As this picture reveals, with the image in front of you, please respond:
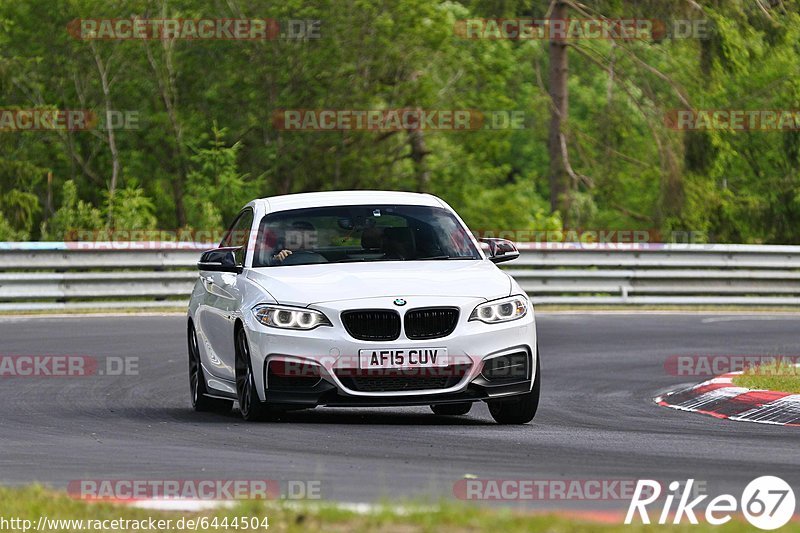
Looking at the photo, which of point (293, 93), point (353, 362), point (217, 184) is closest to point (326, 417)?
point (353, 362)

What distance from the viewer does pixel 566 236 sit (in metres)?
30.9

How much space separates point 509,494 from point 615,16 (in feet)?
105

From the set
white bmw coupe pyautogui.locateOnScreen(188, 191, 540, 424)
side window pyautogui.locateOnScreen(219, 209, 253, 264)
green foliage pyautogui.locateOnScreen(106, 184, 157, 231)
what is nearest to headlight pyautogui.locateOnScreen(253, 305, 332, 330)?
white bmw coupe pyautogui.locateOnScreen(188, 191, 540, 424)

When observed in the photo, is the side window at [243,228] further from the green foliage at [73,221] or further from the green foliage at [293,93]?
the green foliage at [293,93]

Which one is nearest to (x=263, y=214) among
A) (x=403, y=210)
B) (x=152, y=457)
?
(x=403, y=210)

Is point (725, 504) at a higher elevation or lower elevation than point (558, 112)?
lower

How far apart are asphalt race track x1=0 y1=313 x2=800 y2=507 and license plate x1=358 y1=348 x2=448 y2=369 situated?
1.37ft

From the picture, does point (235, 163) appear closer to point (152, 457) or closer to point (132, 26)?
point (132, 26)

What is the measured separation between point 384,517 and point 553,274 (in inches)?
789

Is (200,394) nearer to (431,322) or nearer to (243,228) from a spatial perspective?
(243,228)

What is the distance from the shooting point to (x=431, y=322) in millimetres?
10641

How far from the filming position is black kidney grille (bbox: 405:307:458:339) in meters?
10.6

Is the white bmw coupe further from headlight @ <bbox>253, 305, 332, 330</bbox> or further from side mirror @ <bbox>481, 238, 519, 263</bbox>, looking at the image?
side mirror @ <bbox>481, 238, 519, 263</bbox>

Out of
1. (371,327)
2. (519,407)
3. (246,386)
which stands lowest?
(519,407)
